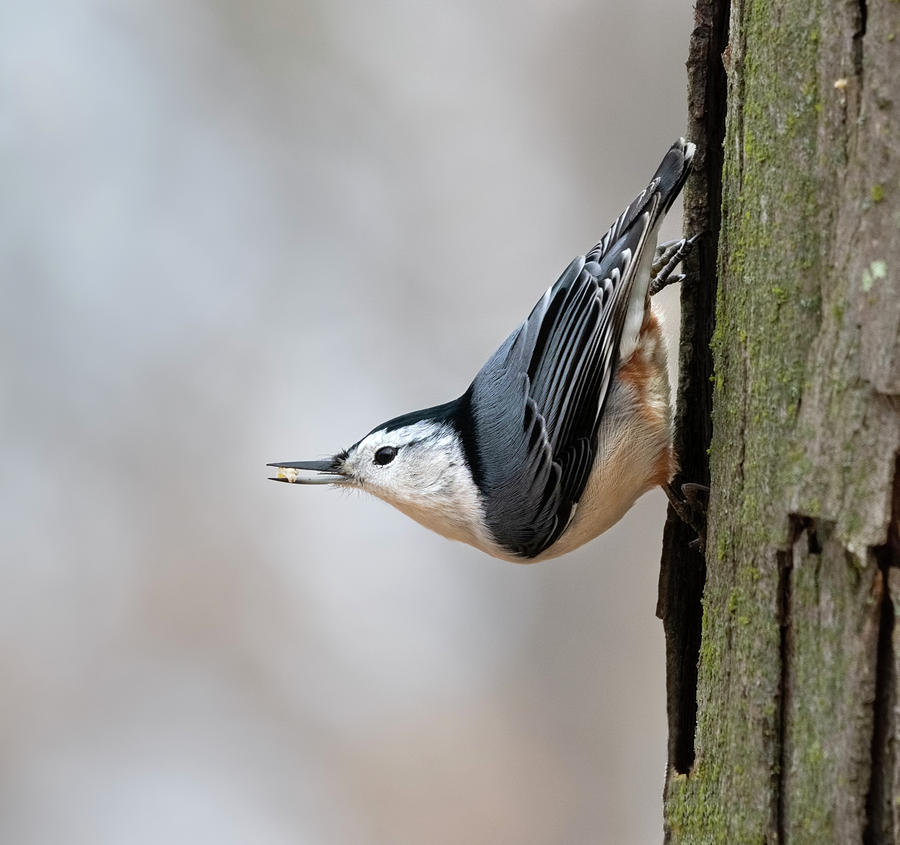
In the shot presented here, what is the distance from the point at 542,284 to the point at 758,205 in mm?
1853

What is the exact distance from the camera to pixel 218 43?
3320 millimetres

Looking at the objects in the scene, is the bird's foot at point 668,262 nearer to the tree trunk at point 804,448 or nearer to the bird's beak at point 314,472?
the tree trunk at point 804,448

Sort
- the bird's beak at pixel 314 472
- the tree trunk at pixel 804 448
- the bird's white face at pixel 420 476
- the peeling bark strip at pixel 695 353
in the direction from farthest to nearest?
the bird's beak at pixel 314 472 < the bird's white face at pixel 420 476 < the peeling bark strip at pixel 695 353 < the tree trunk at pixel 804 448

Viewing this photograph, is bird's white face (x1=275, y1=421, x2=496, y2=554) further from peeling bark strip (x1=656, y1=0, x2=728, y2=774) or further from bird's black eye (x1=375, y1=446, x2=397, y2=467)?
peeling bark strip (x1=656, y1=0, x2=728, y2=774)

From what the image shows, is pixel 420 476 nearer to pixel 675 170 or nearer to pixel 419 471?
pixel 419 471

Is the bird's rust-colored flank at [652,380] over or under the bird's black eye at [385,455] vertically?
over

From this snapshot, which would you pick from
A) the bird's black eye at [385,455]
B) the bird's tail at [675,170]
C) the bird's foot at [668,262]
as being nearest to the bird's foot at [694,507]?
the bird's foot at [668,262]

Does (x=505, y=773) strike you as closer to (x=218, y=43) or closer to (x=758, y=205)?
(x=758, y=205)

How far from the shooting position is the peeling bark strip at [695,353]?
5.79ft

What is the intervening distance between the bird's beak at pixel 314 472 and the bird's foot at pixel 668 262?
0.81 meters

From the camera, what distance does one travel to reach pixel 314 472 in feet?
7.68

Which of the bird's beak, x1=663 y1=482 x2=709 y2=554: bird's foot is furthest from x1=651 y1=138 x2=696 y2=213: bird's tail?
the bird's beak

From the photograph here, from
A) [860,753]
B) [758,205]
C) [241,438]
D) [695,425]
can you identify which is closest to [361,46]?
[241,438]

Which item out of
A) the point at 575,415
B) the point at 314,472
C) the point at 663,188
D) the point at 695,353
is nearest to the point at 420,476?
the point at 314,472
